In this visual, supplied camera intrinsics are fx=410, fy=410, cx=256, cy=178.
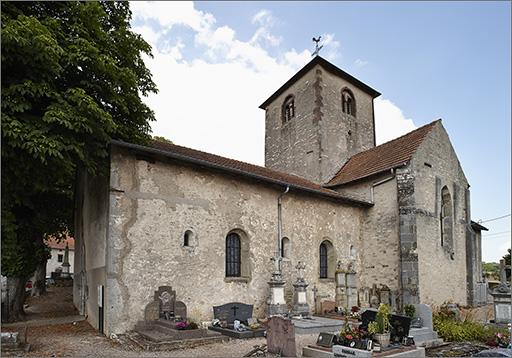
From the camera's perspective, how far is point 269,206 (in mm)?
15125

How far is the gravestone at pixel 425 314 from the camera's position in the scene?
38.4 ft

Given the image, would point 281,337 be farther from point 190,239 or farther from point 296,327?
point 190,239

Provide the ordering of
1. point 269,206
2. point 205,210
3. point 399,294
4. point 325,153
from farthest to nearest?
point 325,153 → point 399,294 → point 269,206 → point 205,210

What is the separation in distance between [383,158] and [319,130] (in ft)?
13.5

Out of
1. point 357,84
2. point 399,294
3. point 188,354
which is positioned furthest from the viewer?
point 357,84

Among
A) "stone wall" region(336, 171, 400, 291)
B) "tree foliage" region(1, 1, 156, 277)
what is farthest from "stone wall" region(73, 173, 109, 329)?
"stone wall" region(336, 171, 400, 291)

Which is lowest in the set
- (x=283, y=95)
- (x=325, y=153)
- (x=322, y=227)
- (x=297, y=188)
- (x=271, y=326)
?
(x=271, y=326)

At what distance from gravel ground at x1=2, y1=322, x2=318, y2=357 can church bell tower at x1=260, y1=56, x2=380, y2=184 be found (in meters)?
12.3

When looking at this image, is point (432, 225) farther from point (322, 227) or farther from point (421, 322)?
point (421, 322)

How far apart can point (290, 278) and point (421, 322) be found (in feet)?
16.3

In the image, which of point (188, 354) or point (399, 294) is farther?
point (399, 294)

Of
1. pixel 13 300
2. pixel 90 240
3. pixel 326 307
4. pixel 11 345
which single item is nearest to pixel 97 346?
pixel 11 345

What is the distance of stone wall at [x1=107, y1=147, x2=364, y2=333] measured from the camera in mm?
11414

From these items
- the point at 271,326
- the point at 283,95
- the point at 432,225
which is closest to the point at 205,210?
the point at 271,326
